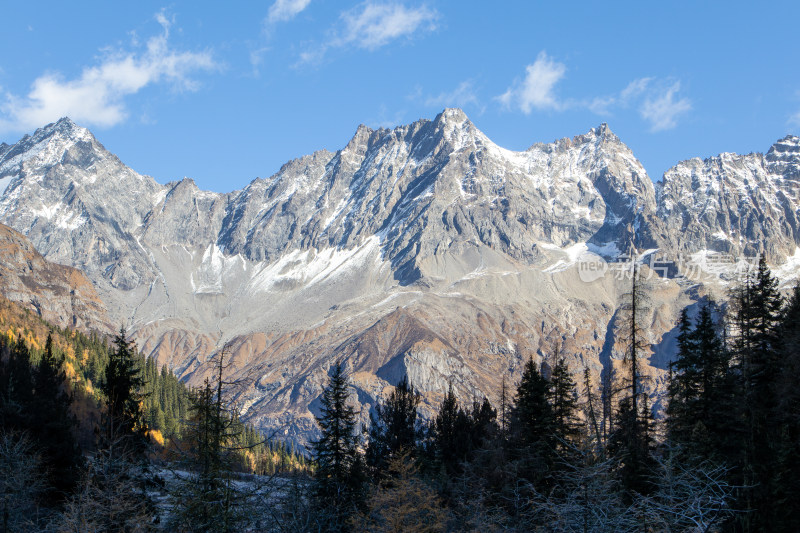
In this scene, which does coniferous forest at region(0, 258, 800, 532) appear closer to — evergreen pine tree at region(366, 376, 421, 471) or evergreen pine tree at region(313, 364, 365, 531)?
evergreen pine tree at region(313, 364, 365, 531)

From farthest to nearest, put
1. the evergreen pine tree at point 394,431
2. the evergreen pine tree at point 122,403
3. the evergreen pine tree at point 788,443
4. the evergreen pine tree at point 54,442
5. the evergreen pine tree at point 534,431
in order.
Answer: the evergreen pine tree at point 394,431, the evergreen pine tree at point 54,442, the evergreen pine tree at point 534,431, the evergreen pine tree at point 122,403, the evergreen pine tree at point 788,443

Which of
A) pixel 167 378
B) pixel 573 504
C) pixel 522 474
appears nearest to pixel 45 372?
pixel 522 474

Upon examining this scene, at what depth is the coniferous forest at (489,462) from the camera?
2150 cm

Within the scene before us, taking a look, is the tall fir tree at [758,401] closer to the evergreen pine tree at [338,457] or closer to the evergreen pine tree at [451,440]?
the evergreen pine tree at [338,457]

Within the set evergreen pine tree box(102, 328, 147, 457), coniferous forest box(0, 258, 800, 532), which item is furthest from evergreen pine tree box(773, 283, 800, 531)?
evergreen pine tree box(102, 328, 147, 457)

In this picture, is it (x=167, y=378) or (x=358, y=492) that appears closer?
(x=358, y=492)

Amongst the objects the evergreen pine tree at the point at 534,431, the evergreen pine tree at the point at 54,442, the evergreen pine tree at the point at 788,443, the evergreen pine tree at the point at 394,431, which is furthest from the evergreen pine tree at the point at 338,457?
the evergreen pine tree at the point at 788,443

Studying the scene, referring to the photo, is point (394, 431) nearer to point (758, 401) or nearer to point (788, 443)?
point (758, 401)

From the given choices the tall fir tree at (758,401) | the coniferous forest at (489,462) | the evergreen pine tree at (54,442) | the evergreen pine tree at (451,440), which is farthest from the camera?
the evergreen pine tree at (451,440)

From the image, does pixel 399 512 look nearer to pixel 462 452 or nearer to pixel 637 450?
pixel 637 450

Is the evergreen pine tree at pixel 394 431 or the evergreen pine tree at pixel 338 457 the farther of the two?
the evergreen pine tree at pixel 394 431

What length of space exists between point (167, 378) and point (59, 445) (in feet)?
406

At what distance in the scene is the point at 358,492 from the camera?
4009cm

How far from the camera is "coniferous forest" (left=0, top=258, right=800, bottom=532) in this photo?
70.5 ft
